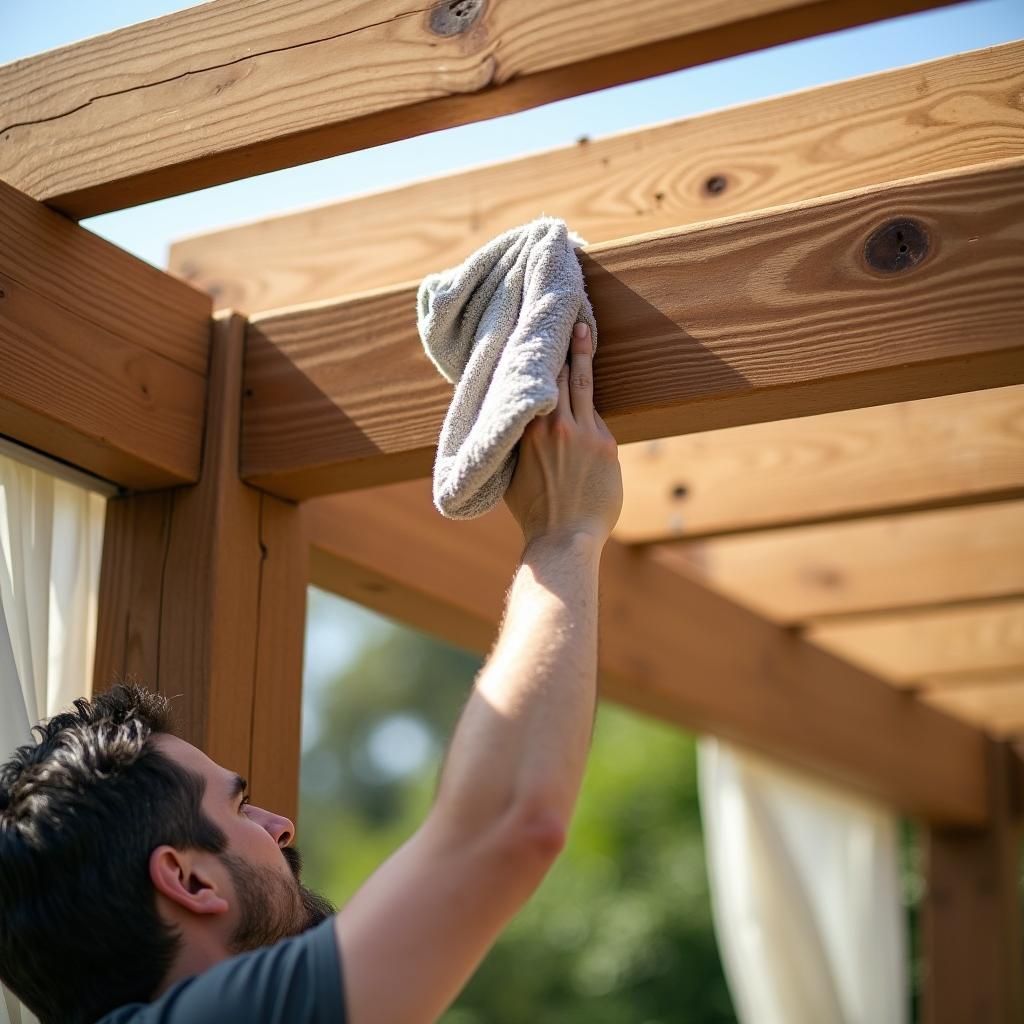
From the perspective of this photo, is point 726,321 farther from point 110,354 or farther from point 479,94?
point 110,354

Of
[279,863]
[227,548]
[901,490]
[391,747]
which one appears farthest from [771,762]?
[391,747]

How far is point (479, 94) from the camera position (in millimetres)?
1449

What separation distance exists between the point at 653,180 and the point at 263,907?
1.16m

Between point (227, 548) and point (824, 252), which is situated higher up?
point (824, 252)

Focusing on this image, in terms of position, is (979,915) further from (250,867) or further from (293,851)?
(250,867)

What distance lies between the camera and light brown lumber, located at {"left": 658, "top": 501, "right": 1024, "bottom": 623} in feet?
10.6

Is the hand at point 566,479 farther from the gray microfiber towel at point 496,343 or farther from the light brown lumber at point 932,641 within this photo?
the light brown lumber at point 932,641

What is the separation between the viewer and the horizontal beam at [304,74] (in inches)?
54.0

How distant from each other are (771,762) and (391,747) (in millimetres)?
10325

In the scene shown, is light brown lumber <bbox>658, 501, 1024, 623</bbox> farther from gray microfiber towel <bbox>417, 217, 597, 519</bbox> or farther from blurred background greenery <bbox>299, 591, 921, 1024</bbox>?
blurred background greenery <bbox>299, 591, 921, 1024</bbox>

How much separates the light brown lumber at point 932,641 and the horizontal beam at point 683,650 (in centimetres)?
9

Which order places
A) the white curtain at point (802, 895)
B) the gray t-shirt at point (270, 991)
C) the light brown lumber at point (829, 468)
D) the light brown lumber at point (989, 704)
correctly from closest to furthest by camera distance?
the gray t-shirt at point (270, 991)
the light brown lumber at point (829, 468)
the white curtain at point (802, 895)
the light brown lumber at point (989, 704)

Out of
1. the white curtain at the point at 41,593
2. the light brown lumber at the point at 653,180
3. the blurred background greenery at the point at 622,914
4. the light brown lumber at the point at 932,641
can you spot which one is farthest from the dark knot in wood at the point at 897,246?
the blurred background greenery at the point at 622,914

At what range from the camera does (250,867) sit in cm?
138
